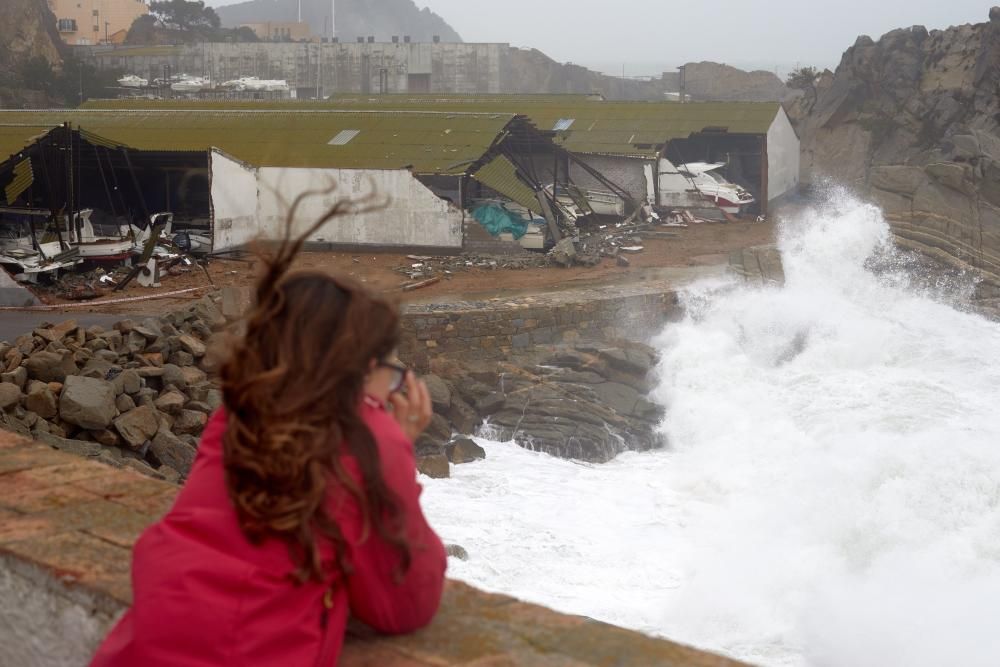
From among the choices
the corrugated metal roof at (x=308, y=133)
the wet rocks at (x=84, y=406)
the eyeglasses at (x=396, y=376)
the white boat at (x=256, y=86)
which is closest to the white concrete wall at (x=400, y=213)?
the corrugated metal roof at (x=308, y=133)

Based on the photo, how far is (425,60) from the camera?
60250mm

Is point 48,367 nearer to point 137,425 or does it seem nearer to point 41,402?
point 41,402

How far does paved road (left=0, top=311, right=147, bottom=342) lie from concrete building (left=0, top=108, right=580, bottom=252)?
4621 mm

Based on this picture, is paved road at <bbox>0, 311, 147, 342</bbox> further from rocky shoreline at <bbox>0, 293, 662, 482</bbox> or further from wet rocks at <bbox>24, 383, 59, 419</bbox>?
wet rocks at <bbox>24, 383, 59, 419</bbox>

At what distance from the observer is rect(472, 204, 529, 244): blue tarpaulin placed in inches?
965

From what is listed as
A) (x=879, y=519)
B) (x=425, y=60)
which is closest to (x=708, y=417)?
(x=879, y=519)

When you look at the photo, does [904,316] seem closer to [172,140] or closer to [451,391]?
[451,391]

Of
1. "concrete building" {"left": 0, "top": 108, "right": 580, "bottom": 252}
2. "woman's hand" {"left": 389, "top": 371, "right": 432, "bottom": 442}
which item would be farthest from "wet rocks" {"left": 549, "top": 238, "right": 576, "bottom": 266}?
"woman's hand" {"left": 389, "top": 371, "right": 432, "bottom": 442}

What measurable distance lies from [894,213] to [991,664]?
62.9 feet

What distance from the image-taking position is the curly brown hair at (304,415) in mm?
2039

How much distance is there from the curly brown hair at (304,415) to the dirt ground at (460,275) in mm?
15489

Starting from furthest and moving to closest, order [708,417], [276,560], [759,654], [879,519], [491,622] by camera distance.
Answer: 1. [708,417]
2. [879,519]
3. [759,654]
4. [491,622]
5. [276,560]

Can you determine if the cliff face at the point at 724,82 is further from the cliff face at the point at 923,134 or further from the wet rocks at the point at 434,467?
the wet rocks at the point at 434,467

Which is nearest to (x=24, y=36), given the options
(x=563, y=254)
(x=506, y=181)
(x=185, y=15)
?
(x=185, y=15)
